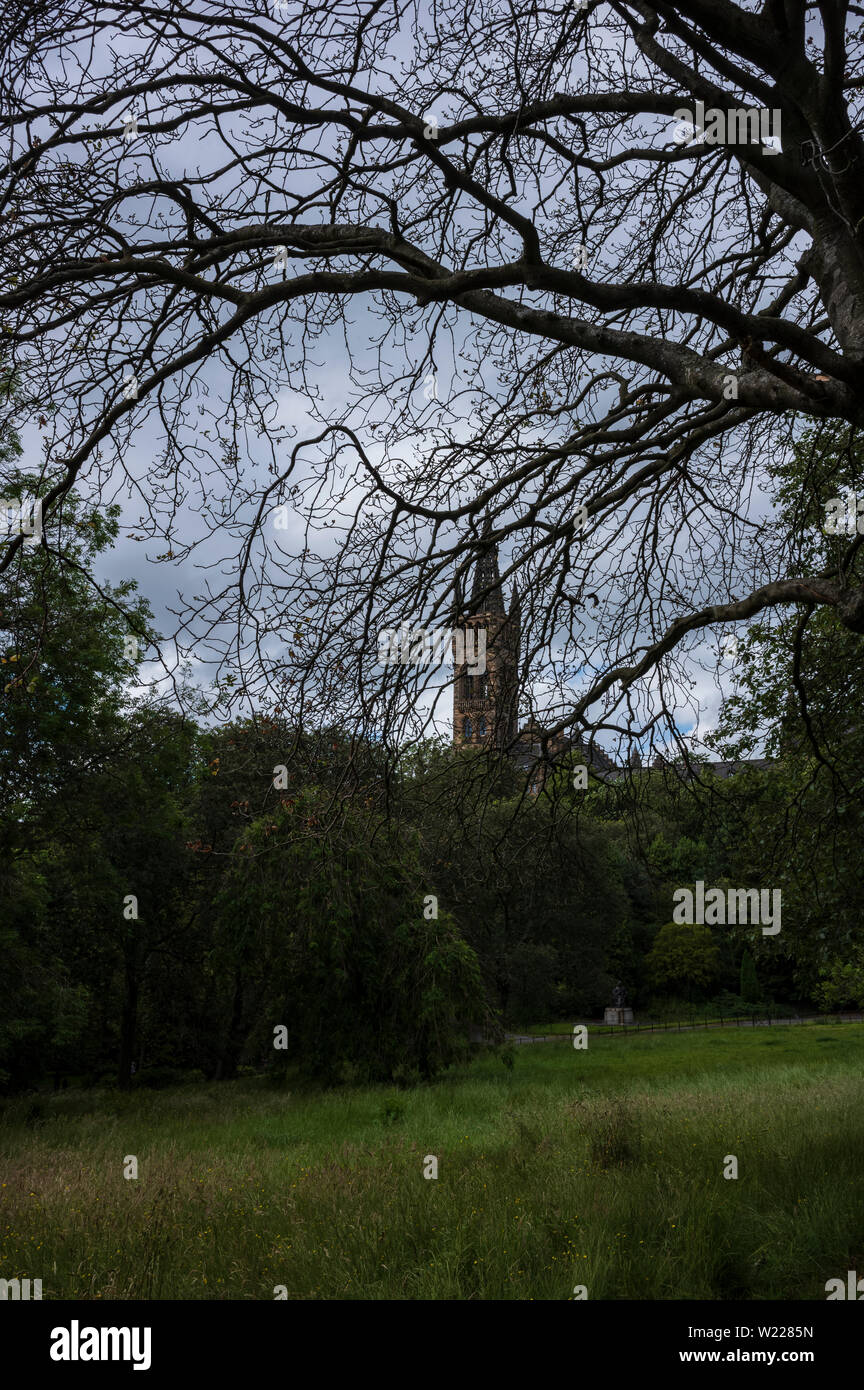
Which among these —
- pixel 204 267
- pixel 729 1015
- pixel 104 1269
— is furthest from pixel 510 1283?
pixel 729 1015

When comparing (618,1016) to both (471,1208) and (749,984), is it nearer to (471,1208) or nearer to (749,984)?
(749,984)

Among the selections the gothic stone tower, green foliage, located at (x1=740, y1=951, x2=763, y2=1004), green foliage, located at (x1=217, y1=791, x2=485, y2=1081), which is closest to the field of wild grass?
Result: the gothic stone tower

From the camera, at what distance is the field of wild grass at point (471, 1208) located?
5.57m

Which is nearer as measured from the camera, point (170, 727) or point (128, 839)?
point (170, 727)

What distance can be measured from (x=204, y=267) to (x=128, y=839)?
1923cm

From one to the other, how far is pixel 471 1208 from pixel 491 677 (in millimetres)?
3856

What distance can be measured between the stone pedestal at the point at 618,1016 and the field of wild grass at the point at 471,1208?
99.8 feet

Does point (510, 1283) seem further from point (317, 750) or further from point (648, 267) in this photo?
point (648, 267)

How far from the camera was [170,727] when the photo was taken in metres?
4.53

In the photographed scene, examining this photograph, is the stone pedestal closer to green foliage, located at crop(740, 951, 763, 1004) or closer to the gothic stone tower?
green foliage, located at crop(740, 951, 763, 1004)

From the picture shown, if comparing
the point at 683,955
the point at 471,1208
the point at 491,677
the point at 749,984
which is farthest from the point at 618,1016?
the point at 491,677

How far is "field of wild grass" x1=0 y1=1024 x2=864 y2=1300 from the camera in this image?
18.3 ft

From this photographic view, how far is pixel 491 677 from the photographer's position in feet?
20.9

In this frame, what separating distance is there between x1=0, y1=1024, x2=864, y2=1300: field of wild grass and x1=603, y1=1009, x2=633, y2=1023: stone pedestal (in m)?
30.4
